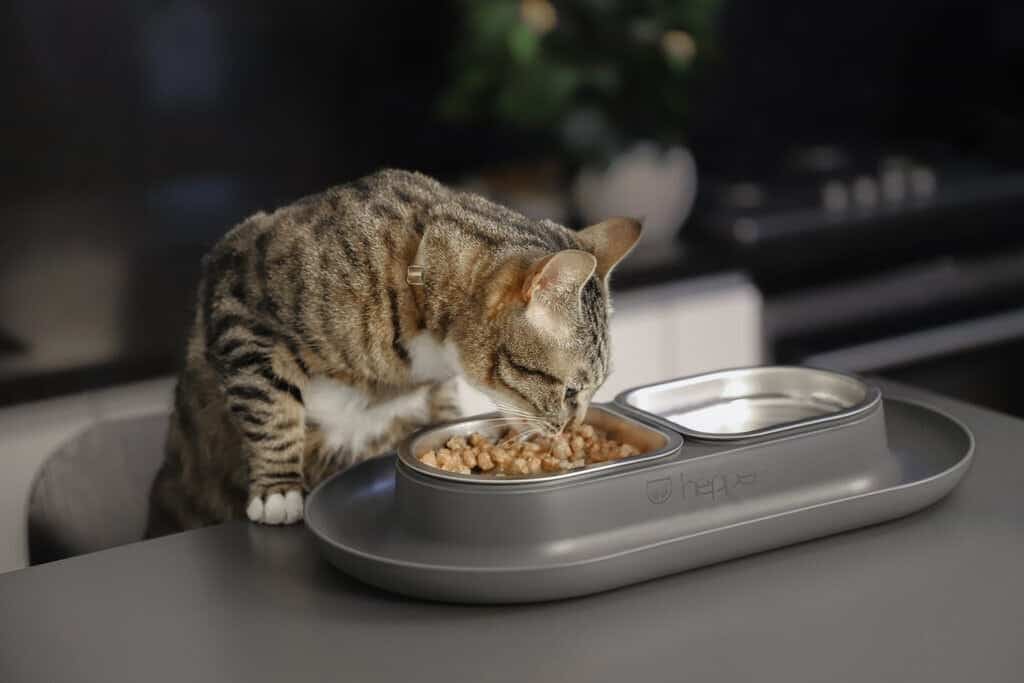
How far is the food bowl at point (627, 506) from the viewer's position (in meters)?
0.96

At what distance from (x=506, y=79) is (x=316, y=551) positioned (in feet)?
4.98

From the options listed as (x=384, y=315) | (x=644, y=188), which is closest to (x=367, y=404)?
(x=384, y=315)

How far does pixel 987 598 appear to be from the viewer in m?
0.94

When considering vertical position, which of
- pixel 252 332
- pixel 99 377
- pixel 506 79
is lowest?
pixel 99 377

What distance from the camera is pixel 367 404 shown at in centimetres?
135

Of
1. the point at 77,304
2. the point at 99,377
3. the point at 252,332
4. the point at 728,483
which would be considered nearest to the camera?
the point at 728,483

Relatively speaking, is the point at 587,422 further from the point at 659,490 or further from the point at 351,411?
the point at 351,411

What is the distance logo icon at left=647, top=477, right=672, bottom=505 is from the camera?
3.26 ft

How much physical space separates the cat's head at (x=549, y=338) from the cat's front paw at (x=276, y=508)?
228 millimetres

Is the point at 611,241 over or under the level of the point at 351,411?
over

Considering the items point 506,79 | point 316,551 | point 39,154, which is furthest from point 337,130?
point 316,551

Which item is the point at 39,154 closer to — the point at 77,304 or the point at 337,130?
the point at 77,304

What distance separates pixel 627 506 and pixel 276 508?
38 centimetres

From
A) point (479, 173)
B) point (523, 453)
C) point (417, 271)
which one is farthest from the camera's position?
point (479, 173)
